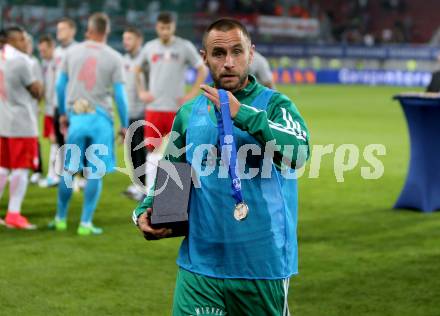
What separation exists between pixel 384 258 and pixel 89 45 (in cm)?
362

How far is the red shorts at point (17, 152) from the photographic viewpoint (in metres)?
9.68

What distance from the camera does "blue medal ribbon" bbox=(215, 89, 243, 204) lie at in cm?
354

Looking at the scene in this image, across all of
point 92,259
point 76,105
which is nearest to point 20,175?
point 76,105

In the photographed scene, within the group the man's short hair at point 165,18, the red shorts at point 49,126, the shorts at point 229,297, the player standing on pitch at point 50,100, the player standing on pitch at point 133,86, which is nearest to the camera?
the shorts at point 229,297

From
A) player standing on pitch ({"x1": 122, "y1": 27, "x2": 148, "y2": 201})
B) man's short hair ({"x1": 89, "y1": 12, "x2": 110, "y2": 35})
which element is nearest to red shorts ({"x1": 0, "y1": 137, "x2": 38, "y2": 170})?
man's short hair ({"x1": 89, "y1": 12, "x2": 110, "y2": 35})

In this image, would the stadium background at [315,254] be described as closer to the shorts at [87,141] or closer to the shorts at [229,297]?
the shorts at [87,141]

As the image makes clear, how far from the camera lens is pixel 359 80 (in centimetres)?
4075

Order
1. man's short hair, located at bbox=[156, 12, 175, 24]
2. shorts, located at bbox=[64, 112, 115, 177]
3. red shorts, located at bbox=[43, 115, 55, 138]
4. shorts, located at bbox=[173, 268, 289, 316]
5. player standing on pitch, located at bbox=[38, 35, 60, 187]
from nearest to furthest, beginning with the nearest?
shorts, located at bbox=[173, 268, 289, 316], shorts, located at bbox=[64, 112, 115, 177], man's short hair, located at bbox=[156, 12, 175, 24], player standing on pitch, located at bbox=[38, 35, 60, 187], red shorts, located at bbox=[43, 115, 55, 138]

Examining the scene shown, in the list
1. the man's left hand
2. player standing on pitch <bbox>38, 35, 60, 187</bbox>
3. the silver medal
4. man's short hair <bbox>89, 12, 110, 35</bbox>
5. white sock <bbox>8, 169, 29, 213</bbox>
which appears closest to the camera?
the man's left hand

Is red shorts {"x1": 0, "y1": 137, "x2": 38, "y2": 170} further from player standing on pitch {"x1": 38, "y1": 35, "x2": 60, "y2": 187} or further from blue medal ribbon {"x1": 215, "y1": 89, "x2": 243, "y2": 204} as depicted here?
blue medal ribbon {"x1": 215, "y1": 89, "x2": 243, "y2": 204}

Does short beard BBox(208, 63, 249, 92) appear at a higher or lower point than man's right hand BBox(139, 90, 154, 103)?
higher

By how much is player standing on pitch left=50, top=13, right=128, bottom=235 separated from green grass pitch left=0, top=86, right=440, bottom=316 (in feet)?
1.55

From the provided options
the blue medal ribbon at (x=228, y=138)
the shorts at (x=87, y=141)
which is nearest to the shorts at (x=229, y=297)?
the blue medal ribbon at (x=228, y=138)

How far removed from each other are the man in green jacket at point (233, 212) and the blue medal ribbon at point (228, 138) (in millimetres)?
79
